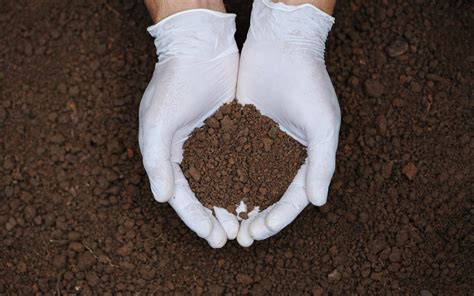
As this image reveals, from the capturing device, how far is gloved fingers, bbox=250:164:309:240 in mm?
2148

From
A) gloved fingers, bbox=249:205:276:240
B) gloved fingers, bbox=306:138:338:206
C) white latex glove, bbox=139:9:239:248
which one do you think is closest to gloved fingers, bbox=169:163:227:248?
white latex glove, bbox=139:9:239:248

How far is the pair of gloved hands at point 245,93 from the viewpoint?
2.15 metres

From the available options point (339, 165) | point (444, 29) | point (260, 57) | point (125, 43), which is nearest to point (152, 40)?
point (125, 43)

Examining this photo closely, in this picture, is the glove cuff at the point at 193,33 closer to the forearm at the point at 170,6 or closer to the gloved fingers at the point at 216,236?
the forearm at the point at 170,6

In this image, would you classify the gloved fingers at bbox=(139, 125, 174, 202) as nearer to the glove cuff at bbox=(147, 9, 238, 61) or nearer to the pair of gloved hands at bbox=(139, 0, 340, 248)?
the pair of gloved hands at bbox=(139, 0, 340, 248)

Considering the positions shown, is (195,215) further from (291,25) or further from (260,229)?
(291,25)

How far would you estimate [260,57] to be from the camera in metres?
2.28

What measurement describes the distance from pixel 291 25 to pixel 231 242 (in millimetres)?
787

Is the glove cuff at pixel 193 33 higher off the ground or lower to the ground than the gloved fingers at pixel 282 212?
higher

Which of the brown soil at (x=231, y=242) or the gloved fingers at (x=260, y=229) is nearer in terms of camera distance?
the gloved fingers at (x=260, y=229)

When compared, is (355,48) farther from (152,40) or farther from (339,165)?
(152,40)

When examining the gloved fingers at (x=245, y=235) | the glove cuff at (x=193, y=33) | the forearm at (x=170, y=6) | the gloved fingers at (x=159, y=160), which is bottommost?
the gloved fingers at (x=245, y=235)

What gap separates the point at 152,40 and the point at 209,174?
0.62 meters

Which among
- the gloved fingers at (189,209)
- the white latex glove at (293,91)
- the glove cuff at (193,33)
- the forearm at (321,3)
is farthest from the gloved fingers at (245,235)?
the forearm at (321,3)
